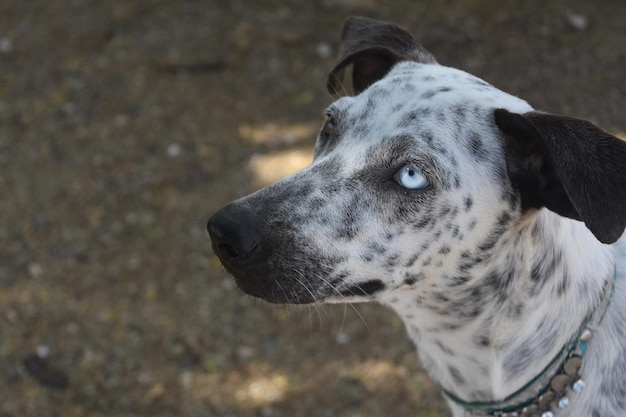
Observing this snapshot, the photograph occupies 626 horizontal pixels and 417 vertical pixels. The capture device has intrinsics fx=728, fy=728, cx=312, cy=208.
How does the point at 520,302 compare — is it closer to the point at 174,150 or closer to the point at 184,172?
the point at 184,172

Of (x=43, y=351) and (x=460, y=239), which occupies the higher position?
(x=460, y=239)

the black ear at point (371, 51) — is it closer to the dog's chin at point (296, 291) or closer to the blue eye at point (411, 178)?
the blue eye at point (411, 178)

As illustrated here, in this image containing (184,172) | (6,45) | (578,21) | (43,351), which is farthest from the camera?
(6,45)

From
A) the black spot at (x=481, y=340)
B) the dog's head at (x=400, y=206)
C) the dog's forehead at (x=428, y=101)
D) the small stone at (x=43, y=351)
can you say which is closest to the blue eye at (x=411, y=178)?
the dog's head at (x=400, y=206)

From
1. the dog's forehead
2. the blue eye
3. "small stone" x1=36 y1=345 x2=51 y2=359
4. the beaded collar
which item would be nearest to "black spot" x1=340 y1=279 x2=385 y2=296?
the blue eye

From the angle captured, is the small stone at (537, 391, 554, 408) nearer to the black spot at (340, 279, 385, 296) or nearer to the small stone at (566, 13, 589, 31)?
the black spot at (340, 279, 385, 296)

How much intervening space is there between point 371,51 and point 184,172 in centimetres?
252

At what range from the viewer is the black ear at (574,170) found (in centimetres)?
190

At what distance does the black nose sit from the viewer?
6.88 ft

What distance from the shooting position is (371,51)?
8.82 feet

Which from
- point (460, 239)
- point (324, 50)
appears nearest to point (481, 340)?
point (460, 239)

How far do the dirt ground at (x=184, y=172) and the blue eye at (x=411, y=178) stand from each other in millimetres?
1161

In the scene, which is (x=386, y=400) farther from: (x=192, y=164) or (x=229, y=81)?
(x=229, y=81)

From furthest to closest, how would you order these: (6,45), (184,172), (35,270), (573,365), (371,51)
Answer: (6,45) → (184,172) → (35,270) → (371,51) → (573,365)
